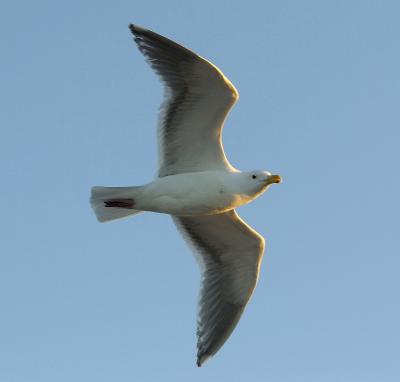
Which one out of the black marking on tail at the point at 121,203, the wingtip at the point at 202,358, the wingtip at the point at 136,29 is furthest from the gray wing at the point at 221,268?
the wingtip at the point at 136,29

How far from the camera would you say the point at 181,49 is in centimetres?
1166

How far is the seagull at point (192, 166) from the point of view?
11789 mm

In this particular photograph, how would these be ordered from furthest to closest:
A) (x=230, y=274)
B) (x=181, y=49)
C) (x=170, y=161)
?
(x=230, y=274)
(x=170, y=161)
(x=181, y=49)

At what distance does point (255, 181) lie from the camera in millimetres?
11984

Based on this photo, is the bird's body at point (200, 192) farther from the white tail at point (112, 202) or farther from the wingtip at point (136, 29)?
the wingtip at point (136, 29)

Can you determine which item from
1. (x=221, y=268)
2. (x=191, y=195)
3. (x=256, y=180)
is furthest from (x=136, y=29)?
(x=221, y=268)

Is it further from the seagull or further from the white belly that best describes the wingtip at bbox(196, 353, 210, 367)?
the white belly

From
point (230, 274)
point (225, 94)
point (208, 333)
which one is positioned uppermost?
point (225, 94)

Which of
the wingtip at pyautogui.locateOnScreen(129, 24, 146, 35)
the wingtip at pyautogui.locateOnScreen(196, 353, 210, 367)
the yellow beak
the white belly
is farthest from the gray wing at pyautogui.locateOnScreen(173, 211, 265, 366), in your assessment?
the wingtip at pyautogui.locateOnScreen(129, 24, 146, 35)

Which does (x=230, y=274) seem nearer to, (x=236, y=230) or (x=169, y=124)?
(x=236, y=230)

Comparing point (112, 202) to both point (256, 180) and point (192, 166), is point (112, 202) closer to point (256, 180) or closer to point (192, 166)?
point (192, 166)

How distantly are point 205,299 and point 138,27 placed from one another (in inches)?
149

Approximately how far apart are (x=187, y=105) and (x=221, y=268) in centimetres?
251

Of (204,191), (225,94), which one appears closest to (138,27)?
(225,94)
